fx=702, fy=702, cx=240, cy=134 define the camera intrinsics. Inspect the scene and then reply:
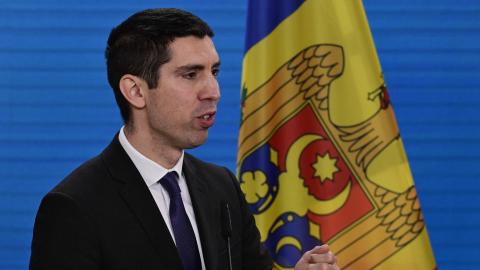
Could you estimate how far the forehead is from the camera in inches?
62.3

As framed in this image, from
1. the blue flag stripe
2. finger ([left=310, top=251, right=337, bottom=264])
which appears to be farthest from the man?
the blue flag stripe

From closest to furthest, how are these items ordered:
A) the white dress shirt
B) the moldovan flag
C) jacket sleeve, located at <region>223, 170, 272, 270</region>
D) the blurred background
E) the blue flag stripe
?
the white dress shirt
jacket sleeve, located at <region>223, 170, 272, 270</region>
the moldovan flag
the blue flag stripe
the blurred background

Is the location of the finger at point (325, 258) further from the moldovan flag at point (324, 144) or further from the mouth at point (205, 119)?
the moldovan flag at point (324, 144)

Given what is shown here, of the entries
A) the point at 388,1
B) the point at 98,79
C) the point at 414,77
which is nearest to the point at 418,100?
the point at 414,77

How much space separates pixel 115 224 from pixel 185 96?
322 millimetres

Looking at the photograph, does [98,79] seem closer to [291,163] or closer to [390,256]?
[291,163]

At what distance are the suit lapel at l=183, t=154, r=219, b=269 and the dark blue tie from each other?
25 mm

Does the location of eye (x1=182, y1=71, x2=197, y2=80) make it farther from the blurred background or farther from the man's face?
the blurred background

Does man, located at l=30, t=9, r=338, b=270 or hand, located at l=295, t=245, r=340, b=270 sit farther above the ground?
man, located at l=30, t=9, r=338, b=270

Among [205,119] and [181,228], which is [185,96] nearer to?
[205,119]

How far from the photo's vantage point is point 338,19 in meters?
2.84

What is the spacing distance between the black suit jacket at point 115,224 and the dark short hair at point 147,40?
172 millimetres

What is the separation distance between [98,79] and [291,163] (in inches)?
42.4

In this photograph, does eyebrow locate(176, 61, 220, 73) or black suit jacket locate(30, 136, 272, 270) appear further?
eyebrow locate(176, 61, 220, 73)
